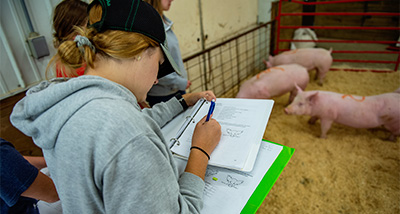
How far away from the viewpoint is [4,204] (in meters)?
0.68

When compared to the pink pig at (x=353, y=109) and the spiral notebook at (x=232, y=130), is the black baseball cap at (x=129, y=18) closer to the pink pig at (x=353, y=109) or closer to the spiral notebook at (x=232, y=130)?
the spiral notebook at (x=232, y=130)

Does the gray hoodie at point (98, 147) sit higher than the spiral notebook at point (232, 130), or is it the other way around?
the gray hoodie at point (98, 147)

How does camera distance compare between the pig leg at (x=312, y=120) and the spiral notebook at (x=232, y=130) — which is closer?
the spiral notebook at (x=232, y=130)

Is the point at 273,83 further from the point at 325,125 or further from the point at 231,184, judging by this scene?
the point at 231,184

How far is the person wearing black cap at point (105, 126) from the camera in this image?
1.47ft

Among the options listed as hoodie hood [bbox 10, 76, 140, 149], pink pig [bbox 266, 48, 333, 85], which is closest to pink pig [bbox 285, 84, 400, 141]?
pink pig [bbox 266, 48, 333, 85]

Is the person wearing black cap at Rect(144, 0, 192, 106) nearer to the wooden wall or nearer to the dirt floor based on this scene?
the dirt floor

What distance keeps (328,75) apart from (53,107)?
11.3 ft

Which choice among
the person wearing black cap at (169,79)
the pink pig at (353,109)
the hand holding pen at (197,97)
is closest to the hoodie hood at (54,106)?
the hand holding pen at (197,97)

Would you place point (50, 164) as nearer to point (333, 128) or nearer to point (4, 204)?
point (4, 204)

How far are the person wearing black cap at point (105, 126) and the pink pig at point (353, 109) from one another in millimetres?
1837

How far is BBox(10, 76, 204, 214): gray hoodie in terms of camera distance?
0.45m

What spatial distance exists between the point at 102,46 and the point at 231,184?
1.70 ft

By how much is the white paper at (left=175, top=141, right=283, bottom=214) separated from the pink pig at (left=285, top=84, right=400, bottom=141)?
1450 mm
